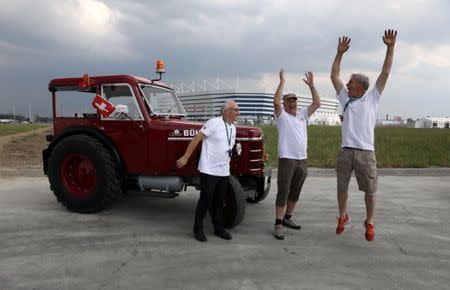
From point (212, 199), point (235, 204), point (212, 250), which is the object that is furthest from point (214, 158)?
point (212, 250)

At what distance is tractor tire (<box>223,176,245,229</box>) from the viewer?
5.05 metres

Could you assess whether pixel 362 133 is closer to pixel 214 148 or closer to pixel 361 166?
pixel 361 166

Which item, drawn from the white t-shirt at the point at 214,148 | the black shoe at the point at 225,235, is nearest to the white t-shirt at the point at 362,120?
the white t-shirt at the point at 214,148

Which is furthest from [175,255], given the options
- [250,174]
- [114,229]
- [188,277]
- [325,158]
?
[325,158]

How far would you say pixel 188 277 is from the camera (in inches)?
143

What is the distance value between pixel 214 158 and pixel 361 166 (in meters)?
1.63

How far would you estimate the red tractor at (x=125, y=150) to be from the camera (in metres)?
5.52

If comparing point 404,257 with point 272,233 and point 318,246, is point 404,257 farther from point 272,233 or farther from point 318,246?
point 272,233

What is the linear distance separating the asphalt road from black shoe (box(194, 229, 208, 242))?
69mm

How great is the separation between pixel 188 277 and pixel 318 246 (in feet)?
5.49

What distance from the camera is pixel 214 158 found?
4.65 m

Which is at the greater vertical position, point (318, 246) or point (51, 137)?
point (51, 137)

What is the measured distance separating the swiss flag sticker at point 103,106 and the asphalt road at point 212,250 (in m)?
1.48

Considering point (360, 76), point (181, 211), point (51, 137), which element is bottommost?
point (181, 211)
